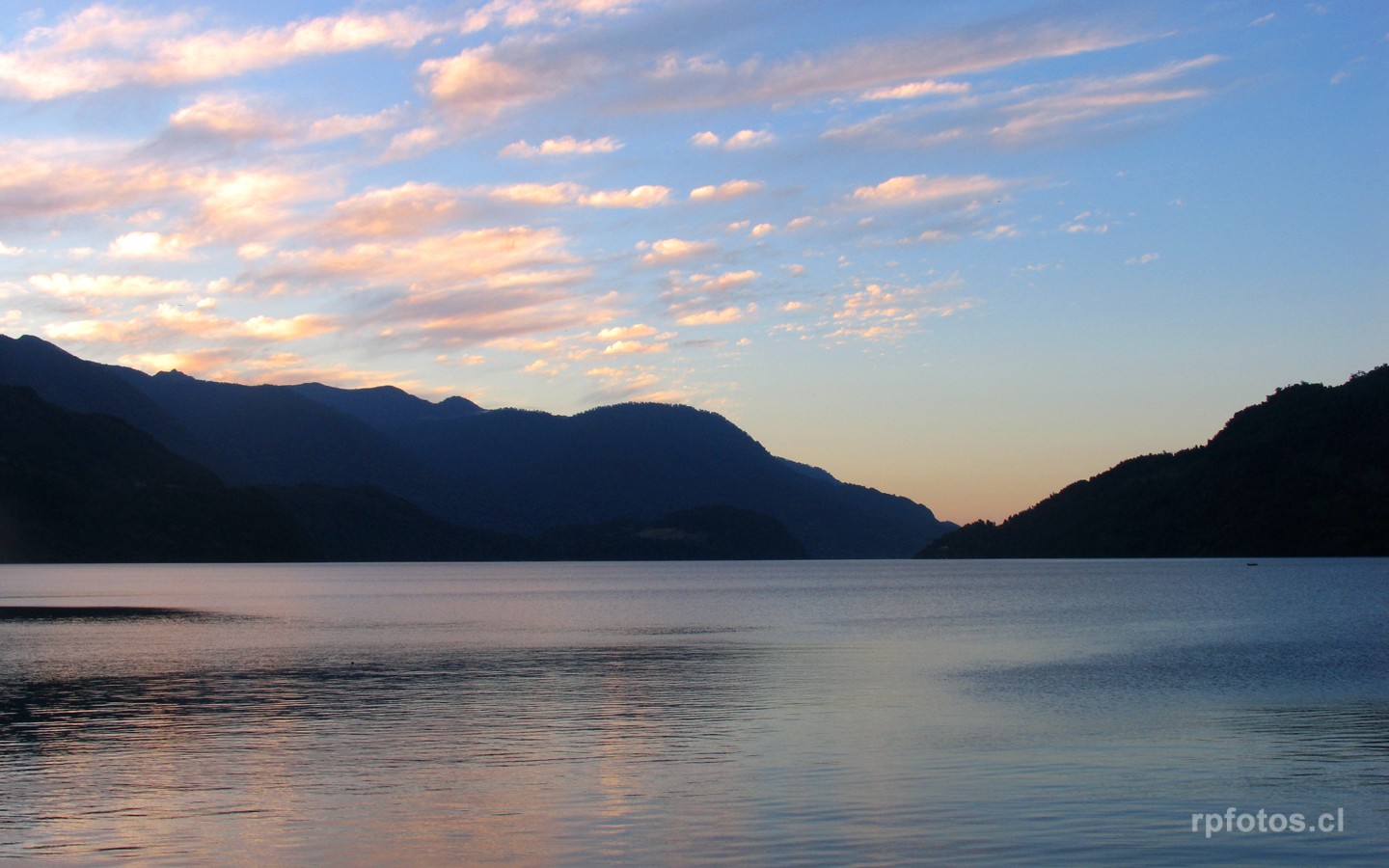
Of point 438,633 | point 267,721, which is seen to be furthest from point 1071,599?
point 267,721

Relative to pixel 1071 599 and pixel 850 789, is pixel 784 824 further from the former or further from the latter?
pixel 1071 599

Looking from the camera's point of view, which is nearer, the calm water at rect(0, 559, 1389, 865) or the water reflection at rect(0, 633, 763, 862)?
the calm water at rect(0, 559, 1389, 865)

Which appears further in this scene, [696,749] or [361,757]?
[696,749]

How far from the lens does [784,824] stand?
23.7 metres

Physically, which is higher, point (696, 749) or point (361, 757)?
point (361, 757)

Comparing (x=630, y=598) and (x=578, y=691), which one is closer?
(x=578, y=691)

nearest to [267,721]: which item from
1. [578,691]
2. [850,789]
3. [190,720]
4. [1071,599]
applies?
[190,720]

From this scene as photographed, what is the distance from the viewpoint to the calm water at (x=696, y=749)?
73.9 ft

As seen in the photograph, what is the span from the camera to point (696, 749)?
32.9 metres

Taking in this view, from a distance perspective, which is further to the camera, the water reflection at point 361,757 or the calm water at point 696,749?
the water reflection at point 361,757

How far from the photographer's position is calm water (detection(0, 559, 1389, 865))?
22.5 m

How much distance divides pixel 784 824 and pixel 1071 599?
120 meters

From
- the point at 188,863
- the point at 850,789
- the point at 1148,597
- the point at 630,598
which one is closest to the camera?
the point at 188,863

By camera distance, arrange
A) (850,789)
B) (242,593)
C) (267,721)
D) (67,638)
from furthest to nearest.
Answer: (242,593), (67,638), (267,721), (850,789)
